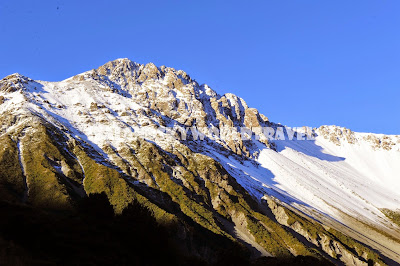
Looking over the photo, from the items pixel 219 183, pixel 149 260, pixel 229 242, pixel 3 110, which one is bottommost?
pixel 229 242

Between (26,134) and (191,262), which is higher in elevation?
(26,134)

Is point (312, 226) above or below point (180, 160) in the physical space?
below

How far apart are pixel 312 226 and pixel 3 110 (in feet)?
640

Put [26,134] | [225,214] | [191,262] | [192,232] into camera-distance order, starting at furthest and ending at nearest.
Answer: [26,134] < [225,214] < [192,232] < [191,262]

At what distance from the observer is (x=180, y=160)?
178 metres

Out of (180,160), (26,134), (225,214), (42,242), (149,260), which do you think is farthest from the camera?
(180,160)

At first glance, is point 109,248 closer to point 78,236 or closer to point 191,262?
point 78,236

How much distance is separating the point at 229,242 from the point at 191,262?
59.9 meters

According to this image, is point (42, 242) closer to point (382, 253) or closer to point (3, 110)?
point (382, 253)

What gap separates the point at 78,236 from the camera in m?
39.6

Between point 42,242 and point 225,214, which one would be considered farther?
point 225,214

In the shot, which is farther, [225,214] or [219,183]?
[219,183]

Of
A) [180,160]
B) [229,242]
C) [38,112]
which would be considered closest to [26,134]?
[38,112]

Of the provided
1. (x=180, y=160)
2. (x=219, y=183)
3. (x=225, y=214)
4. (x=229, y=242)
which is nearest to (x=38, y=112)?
(x=180, y=160)
